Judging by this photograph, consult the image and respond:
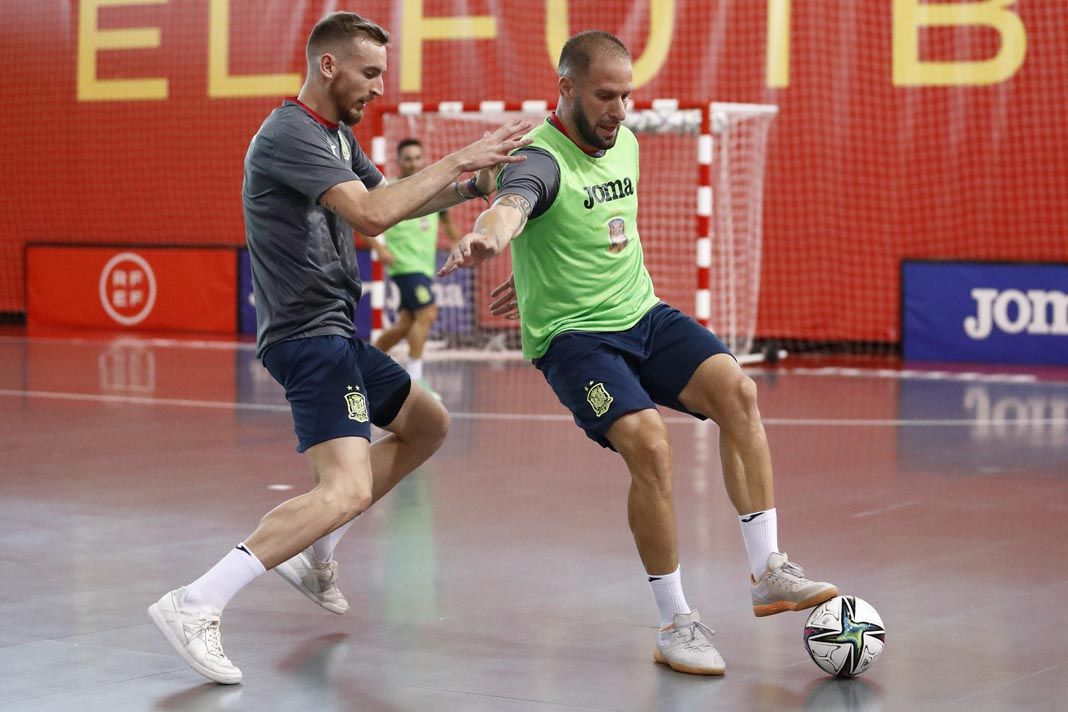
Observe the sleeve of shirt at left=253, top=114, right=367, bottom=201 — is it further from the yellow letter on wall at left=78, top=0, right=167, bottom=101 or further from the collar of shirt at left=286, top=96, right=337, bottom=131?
the yellow letter on wall at left=78, top=0, right=167, bottom=101

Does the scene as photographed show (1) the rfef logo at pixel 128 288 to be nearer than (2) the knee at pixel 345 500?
No

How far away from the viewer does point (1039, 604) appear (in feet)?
19.4

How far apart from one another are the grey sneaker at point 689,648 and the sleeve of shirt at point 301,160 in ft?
5.75

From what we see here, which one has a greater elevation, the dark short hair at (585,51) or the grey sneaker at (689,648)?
the dark short hair at (585,51)

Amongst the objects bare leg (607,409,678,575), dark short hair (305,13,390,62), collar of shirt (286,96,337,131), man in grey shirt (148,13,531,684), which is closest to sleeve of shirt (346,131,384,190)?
man in grey shirt (148,13,531,684)

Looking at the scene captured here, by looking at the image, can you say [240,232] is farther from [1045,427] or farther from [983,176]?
[1045,427]

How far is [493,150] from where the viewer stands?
4988 mm

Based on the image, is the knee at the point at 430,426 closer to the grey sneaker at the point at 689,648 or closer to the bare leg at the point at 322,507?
the bare leg at the point at 322,507

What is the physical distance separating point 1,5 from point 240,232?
193 inches

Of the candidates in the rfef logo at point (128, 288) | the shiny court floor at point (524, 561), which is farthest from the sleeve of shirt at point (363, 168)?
the rfef logo at point (128, 288)

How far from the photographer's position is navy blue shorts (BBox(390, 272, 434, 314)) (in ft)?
43.6

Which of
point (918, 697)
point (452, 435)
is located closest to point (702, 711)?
point (918, 697)

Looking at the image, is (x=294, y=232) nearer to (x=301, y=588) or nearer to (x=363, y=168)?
(x=363, y=168)

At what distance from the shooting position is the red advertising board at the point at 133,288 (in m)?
19.8
